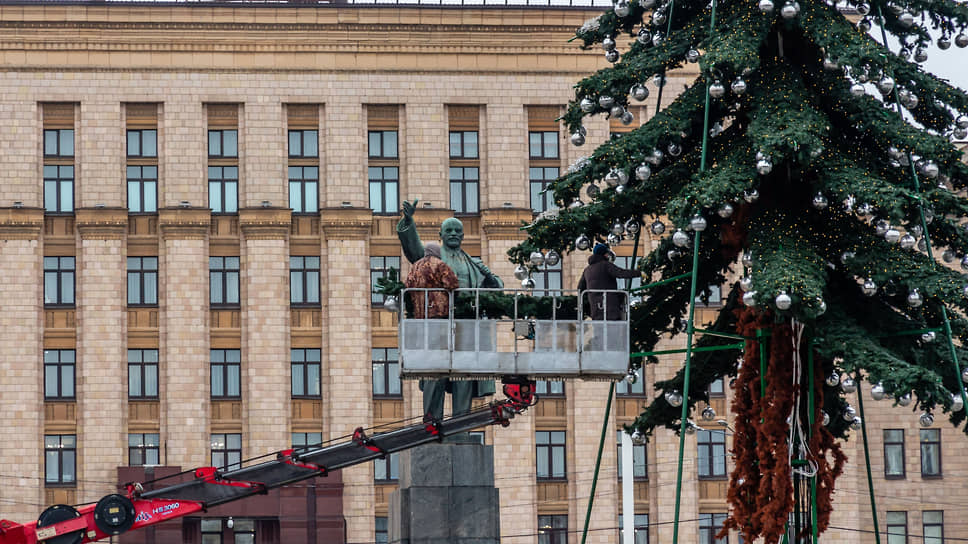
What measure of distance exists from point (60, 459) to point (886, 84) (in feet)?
120

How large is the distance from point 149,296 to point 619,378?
3286 cm

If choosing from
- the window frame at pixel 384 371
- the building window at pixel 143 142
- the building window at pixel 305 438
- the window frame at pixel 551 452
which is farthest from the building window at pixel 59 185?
the window frame at pixel 551 452

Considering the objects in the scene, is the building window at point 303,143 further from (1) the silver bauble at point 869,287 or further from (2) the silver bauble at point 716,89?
(1) the silver bauble at point 869,287

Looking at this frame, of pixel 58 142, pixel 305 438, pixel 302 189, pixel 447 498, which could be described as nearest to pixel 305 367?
pixel 305 438

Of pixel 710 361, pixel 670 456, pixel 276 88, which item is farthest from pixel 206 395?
pixel 710 361

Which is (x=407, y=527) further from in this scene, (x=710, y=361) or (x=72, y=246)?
(x=72, y=246)

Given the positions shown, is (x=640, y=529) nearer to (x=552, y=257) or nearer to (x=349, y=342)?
(x=349, y=342)

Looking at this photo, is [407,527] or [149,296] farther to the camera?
[149,296]

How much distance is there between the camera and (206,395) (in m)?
51.8

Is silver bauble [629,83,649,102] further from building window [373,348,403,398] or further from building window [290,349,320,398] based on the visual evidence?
building window [290,349,320,398]

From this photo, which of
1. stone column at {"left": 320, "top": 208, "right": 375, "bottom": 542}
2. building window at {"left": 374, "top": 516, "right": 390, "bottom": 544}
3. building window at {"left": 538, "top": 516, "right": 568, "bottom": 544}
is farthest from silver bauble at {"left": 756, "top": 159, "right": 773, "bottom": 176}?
building window at {"left": 538, "top": 516, "right": 568, "bottom": 544}

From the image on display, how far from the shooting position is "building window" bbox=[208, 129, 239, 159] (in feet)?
174

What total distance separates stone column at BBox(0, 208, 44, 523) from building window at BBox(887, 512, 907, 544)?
26036 millimetres

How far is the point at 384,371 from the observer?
5250cm
